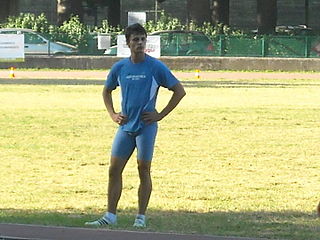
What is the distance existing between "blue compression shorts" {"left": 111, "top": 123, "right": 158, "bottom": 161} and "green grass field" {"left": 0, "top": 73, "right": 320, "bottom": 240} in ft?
2.43

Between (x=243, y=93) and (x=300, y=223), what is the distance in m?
21.3

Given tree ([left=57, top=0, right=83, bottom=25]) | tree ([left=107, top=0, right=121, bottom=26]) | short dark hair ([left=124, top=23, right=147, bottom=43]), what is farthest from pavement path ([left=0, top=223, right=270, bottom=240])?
tree ([left=107, top=0, right=121, bottom=26])

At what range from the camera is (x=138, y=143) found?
10180 mm

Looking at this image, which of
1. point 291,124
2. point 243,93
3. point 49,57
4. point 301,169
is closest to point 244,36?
point 49,57

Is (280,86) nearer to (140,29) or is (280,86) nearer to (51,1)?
(140,29)

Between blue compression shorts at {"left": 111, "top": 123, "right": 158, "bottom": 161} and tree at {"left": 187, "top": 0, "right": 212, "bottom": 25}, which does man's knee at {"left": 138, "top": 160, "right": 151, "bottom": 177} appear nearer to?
blue compression shorts at {"left": 111, "top": 123, "right": 158, "bottom": 161}

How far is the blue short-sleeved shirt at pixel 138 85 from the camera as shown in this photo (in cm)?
1009

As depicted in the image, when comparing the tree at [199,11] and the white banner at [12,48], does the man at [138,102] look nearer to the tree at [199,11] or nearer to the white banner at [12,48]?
the white banner at [12,48]

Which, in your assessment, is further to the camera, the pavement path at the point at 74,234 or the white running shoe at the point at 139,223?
the white running shoe at the point at 139,223

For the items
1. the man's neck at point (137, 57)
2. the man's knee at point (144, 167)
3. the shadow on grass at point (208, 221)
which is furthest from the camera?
the man's knee at point (144, 167)

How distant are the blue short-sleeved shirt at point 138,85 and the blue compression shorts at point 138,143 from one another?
8 cm

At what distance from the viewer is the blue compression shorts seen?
10164 mm

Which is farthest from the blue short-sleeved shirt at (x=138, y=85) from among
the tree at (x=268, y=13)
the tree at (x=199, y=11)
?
the tree at (x=268, y=13)

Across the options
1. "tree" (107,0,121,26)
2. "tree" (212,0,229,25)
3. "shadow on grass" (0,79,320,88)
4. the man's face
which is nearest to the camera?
the man's face
